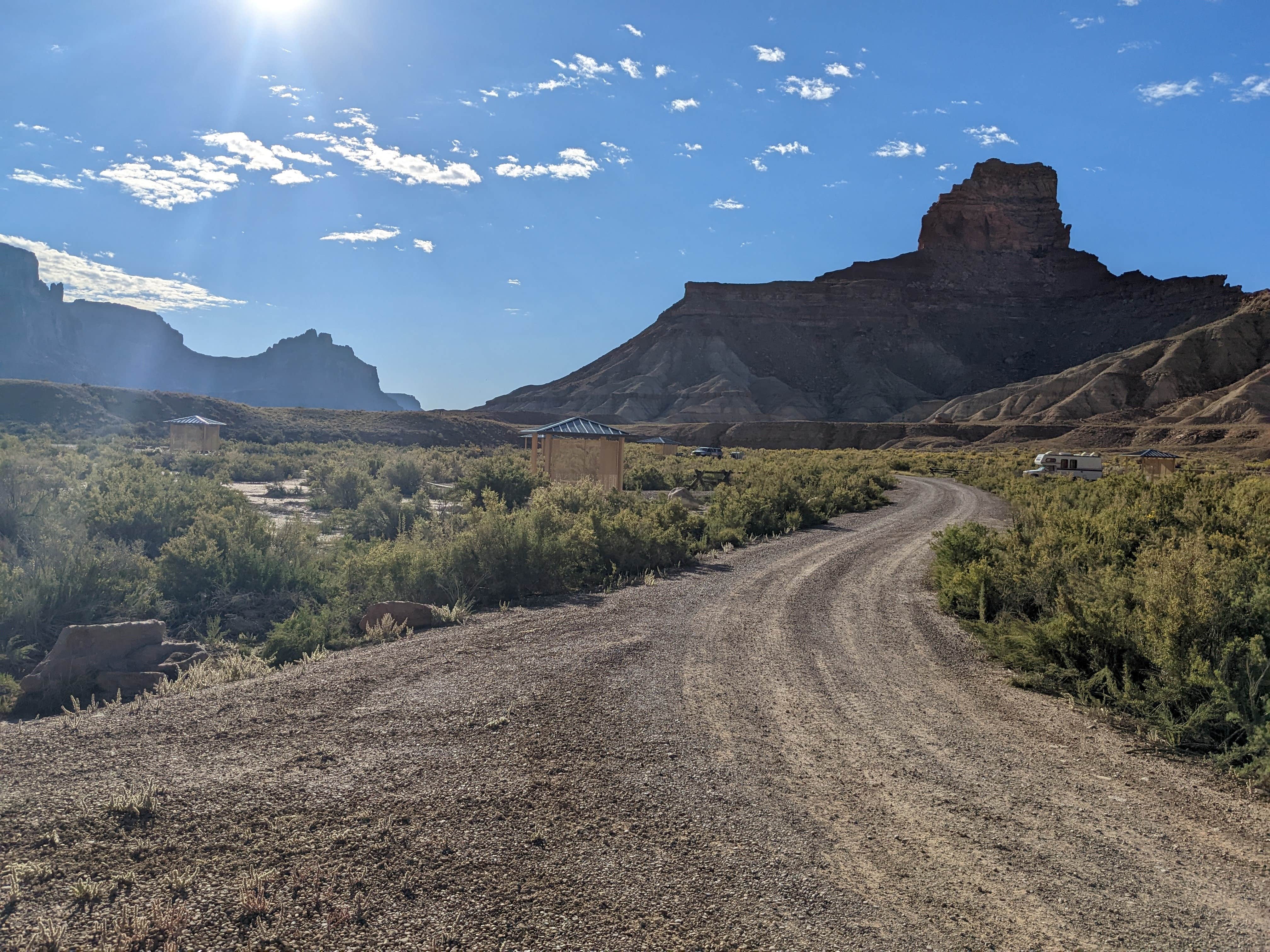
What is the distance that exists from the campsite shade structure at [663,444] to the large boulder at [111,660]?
4127cm

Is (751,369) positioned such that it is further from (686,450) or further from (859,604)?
(859,604)

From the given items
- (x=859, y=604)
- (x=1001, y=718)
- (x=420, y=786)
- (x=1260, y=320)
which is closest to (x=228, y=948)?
(x=420, y=786)

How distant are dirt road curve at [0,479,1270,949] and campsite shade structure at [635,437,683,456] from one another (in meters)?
42.9

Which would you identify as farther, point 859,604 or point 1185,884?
point 859,604

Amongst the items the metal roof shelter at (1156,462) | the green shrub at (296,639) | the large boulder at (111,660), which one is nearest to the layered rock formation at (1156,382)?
the metal roof shelter at (1156,462)

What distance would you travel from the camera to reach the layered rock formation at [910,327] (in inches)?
3964

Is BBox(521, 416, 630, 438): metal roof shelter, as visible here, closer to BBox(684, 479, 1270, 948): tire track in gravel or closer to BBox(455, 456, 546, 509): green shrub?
BBox(455, 456, 546, 509): green shrub

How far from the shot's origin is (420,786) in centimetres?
429

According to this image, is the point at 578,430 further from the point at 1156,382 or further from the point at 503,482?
the point at 1156,382

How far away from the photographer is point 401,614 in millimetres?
8664

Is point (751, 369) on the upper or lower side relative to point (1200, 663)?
upper

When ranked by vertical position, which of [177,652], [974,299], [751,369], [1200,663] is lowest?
[177,652]

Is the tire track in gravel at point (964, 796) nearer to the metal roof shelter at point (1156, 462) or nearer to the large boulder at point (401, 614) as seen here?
the large boulder at point (401, 614)

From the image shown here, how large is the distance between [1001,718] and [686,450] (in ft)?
183
